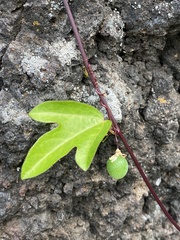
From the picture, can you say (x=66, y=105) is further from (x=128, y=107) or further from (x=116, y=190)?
(x=116, y=190)

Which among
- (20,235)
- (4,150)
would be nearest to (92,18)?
(4,150)

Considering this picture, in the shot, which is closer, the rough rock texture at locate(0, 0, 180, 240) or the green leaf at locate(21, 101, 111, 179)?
the green leaf at locate(21, 101, 111, 179)

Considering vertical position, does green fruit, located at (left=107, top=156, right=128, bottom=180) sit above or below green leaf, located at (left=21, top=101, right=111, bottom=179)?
below

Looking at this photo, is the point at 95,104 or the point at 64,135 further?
the point at 95,104

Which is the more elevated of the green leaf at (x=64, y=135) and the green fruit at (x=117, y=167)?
the green leaf at (x=64, y=135)

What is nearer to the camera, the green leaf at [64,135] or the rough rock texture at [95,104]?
the green leaf at [64,135]
